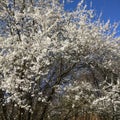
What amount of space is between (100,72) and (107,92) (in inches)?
75.5

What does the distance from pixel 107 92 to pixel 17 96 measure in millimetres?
3865

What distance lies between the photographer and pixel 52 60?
1040 centimetres

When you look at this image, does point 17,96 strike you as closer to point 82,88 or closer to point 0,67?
point 0,67

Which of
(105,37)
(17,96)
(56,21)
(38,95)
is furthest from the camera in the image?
(105,37)

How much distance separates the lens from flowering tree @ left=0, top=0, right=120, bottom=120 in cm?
977

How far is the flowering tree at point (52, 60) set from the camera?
9766 millimetres

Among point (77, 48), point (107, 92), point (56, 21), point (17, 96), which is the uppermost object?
point (56, 21)

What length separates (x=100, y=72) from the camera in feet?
43.5

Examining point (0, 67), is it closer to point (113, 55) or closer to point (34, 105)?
point (34, 105)

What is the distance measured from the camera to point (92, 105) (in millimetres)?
11219

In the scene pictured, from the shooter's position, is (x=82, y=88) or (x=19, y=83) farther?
(x=82, y=88)

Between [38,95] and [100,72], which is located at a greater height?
[100,72]

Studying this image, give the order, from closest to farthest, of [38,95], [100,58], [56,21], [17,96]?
[17,96] < [38,95] < [56,21] < [100,58]

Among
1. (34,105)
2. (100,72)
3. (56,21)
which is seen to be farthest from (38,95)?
(100,72)
